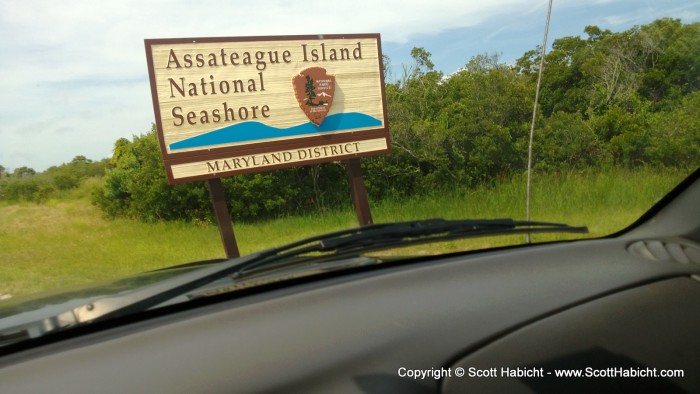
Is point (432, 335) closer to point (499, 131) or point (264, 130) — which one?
point (264, 130)

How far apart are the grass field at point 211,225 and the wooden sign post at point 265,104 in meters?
0.62

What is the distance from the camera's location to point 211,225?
8000mm

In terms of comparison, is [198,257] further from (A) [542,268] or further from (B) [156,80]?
(A) [542,268]

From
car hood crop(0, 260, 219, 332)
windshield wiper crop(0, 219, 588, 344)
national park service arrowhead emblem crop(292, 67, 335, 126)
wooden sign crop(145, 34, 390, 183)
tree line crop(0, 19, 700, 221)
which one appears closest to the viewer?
windshield wiper crop(0, 219, 588, 344)

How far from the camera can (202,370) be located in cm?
149

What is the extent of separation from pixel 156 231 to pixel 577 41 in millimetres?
5298

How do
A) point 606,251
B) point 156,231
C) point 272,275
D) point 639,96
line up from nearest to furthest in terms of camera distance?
point 272,275 < point 606,251 < point 639,96 < point 156,231

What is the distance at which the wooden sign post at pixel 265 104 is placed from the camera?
6.29 metres

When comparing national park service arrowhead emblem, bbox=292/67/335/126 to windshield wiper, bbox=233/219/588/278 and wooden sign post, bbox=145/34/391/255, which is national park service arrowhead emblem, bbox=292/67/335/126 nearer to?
wooden sign post, bbox=145/34/391/255

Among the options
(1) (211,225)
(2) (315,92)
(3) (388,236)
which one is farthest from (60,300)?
(1) (211,225)

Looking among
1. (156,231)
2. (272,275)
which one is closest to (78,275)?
(156,231)

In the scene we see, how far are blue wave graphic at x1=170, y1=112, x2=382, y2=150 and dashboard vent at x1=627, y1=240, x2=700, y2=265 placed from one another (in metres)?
4.76

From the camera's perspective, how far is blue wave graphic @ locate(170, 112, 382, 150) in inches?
253

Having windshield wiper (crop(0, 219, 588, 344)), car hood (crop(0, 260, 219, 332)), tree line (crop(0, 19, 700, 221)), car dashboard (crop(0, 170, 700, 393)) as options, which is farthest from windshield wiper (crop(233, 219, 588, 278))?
tree line (crop(0, 19, 700, 221))
